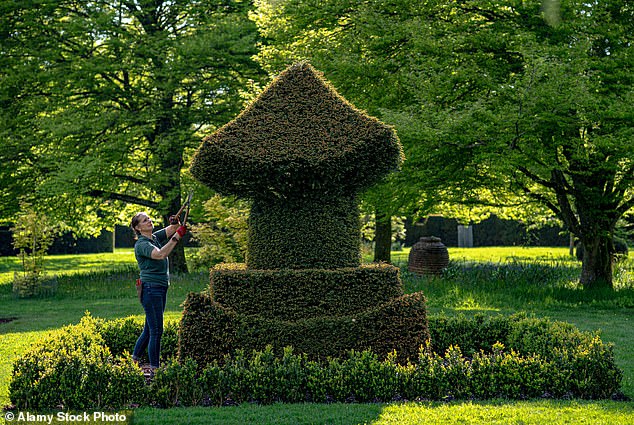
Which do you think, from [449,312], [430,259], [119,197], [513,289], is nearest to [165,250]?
[449,312]

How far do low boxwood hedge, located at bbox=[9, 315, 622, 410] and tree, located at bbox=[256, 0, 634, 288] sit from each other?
649cm

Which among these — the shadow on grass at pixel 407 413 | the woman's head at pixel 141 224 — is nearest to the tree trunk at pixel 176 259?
the woman's head at pixel 141 224

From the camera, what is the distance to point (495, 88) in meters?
14.2

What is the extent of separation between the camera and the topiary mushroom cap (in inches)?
287

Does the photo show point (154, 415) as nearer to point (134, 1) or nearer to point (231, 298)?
point (231, 298)

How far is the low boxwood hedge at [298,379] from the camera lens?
6.52 meters

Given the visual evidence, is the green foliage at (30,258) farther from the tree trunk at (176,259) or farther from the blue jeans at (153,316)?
the blue jeans at (153,316)

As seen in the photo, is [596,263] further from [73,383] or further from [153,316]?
[73,383]

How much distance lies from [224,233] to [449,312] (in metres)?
8.79

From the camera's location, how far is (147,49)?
19672 mm

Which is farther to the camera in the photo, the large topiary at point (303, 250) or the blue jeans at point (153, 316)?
the blue jeans at point (153, 316)

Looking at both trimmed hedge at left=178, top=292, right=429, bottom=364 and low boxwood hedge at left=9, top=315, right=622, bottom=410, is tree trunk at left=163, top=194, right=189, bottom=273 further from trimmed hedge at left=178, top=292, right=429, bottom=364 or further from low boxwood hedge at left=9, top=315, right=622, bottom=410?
trimmed hedge at left=178, top=292, right=429, bottom=364

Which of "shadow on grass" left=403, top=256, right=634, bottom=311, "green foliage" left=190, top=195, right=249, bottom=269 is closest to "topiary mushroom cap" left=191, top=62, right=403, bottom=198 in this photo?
"shadow on grass" left=403, top=256, right=634, bottom=311

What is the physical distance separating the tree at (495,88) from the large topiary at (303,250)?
579 cm
